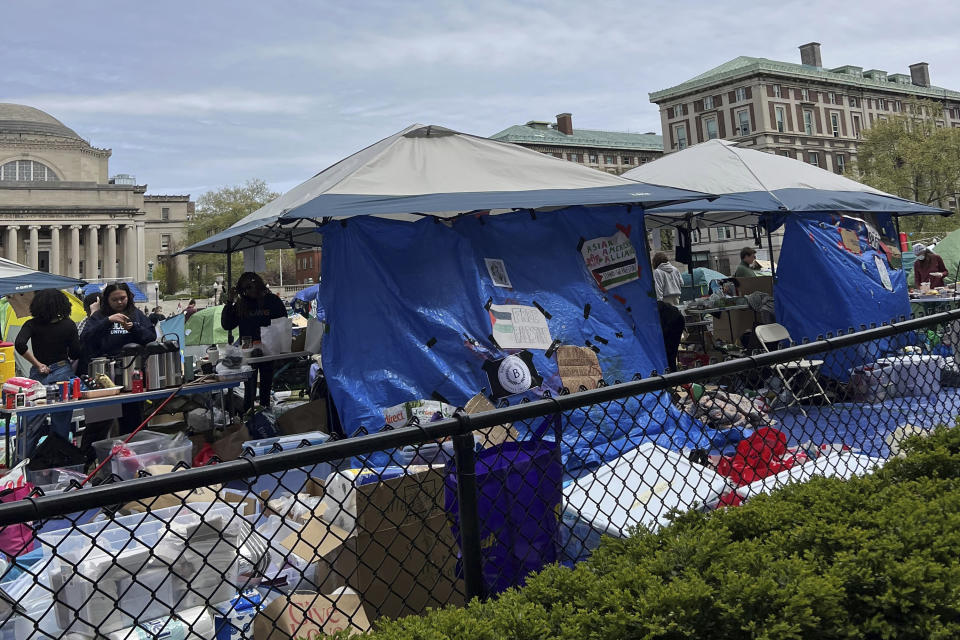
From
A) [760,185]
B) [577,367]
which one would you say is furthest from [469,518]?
[760,185]

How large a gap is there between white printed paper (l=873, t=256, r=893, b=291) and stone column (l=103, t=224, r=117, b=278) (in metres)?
102

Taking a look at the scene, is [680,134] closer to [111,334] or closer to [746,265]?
[746,265]

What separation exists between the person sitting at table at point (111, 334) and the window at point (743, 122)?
6568cm

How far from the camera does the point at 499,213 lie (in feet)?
25.0

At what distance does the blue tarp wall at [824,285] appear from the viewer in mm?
9617

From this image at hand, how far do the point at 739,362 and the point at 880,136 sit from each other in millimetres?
54616

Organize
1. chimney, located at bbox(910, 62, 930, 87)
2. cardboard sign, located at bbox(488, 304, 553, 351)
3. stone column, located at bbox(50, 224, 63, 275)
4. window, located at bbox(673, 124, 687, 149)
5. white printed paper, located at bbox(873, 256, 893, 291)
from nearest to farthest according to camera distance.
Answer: cardboard sign, located at bbox(488, 304, 553, 351) → white printed paper, located at bbox(873, 256, 893, 291) → window, located at bbox(673, 124, 687, 149) → chimney, located at bbox(910, 62, 930, 87) → stone column, located at bbox(50, 224, 63, 275)

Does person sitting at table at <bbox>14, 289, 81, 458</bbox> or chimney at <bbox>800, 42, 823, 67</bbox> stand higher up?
chimney at <bbox>800, 42, 823, 67</bbox>

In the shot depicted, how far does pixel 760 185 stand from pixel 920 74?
287ft

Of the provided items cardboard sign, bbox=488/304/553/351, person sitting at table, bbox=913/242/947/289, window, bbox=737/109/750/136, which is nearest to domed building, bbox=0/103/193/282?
window, bbox=737/109/750/136

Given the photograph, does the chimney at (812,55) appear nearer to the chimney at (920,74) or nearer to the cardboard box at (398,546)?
the chimney at (920,74)

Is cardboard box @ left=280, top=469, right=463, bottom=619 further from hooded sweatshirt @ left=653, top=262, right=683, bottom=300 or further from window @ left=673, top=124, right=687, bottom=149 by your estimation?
window @ left=673, top=124, right=687, bottom=149

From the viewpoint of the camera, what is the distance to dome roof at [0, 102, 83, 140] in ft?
334

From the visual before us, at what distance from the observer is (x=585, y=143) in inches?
3351
